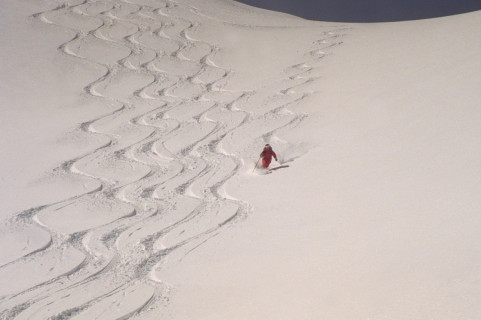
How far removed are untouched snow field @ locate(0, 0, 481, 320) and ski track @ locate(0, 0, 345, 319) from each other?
2 centimetres

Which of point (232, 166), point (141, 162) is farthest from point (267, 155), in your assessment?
point (141, 162)

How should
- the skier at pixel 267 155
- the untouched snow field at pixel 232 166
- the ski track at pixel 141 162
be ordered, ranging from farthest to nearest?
the skier at pixel 267 155, the ski track at pixel 141 162, the untouched snow field at pixel 232 166

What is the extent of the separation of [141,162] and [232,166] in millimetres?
816

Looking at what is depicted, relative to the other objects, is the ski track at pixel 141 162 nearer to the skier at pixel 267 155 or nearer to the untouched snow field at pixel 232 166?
the untouched snow field at pixel 232 166

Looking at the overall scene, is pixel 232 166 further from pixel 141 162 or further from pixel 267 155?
pixel 141 162

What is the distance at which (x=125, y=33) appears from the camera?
31.2 feet

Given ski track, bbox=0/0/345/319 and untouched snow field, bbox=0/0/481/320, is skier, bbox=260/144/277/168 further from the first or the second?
ski track, bbox=0/0/345/319

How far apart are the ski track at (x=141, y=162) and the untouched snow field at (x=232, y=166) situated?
19mm

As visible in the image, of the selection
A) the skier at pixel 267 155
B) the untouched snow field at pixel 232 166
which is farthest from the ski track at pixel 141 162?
the skier at pixel 267 155

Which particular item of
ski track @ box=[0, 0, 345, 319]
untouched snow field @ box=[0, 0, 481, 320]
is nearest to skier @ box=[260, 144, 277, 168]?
untouched snow field @ box=[0, 0, 481, 320]

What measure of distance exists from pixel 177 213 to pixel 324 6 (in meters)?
9.19

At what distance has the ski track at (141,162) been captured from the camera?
12.2ft

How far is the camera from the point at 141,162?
5.88m

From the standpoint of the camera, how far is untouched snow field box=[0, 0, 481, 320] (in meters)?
3.24
